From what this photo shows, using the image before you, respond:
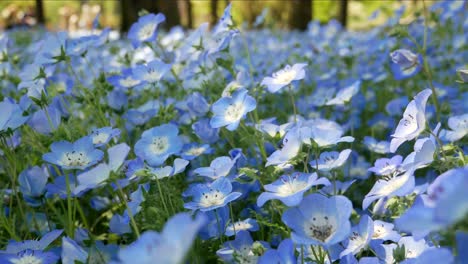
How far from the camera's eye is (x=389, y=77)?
135 inches

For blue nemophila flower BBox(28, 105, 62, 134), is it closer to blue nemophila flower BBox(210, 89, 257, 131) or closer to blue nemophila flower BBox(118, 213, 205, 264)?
blue nemophila flower BBox(210, 89, 257, 131)

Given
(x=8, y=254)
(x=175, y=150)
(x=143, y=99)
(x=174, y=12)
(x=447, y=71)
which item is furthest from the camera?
(x=174, y=12)

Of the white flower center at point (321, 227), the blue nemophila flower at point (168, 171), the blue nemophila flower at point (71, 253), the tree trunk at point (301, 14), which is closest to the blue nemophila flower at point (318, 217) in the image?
the white flower center at point (321, 227)

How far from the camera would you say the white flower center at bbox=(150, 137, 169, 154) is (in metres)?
1.47

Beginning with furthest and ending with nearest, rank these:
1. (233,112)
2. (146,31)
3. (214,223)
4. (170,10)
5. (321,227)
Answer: (170,10), (146,31), (233,112), (214,223), (321,227)

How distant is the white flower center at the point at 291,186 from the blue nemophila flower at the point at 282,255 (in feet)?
0.37

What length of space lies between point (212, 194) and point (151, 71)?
2.35 ft

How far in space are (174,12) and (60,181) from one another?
22.6 feet

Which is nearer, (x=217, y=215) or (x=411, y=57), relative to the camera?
(x=217, y=215)

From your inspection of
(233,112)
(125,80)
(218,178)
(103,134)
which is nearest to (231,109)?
(233,112)

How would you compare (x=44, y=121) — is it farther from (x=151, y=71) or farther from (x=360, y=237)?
(x=360, y=237)

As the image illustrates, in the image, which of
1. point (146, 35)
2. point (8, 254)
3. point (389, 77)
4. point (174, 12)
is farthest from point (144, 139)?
point (174, 12)

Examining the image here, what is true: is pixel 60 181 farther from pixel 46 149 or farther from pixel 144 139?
pixel 144 139

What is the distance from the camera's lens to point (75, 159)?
4.20 feet
